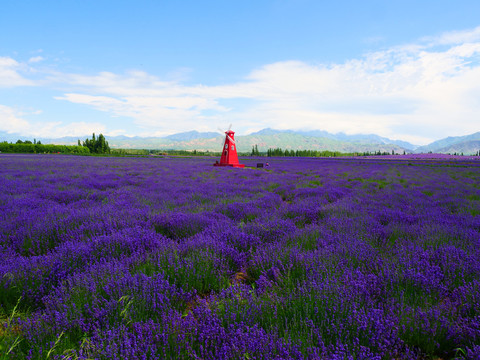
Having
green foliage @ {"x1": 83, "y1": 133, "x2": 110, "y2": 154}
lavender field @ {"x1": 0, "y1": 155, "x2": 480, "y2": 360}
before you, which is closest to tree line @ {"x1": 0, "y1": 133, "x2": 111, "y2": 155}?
green foliage @ {"x1": 83, "y1": 133, "x2": 110, "y2": 154}

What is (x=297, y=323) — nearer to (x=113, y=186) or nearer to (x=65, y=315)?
(x=65, y=315)

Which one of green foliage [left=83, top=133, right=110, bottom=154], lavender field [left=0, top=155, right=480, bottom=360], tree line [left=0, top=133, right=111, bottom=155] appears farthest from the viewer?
green foliage [left=83, top=133, right=110, bottom=154]

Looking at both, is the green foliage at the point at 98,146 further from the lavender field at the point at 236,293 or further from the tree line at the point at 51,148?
the lavender field at the point at 236,293

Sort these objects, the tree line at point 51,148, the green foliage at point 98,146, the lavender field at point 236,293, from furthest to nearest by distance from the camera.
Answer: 1. the green foliage at point 98,146
2. the tree line at point 51,148
3. the lavender field at point 236,293

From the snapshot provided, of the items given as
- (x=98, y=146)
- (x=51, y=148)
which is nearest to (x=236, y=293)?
(x=98, y=146)

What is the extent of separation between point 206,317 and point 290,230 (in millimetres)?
2300

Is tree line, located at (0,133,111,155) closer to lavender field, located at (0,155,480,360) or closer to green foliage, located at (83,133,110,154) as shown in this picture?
green foliage, located at (83,133,110,154)

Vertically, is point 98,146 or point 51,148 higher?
point 98,146

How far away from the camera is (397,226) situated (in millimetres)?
3762

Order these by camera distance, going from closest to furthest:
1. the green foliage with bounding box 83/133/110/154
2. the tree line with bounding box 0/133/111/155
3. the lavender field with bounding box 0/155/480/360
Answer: the lavender field with bounding box 0/155/480/360 < the tree line with bounding box 0/133/111/155 < the green foliage with bounding box 83/133/110/154

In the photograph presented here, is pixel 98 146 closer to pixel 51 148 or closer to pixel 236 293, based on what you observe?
pixel 51 148

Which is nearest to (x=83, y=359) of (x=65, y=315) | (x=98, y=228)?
(x=65, y=315)

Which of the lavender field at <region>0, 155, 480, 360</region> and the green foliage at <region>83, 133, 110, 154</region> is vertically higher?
the green foliage at <region>83, 133, 110, 154</region>

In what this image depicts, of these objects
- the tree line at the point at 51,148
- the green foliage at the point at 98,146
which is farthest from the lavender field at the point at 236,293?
the green foliage at the point at 98,146
